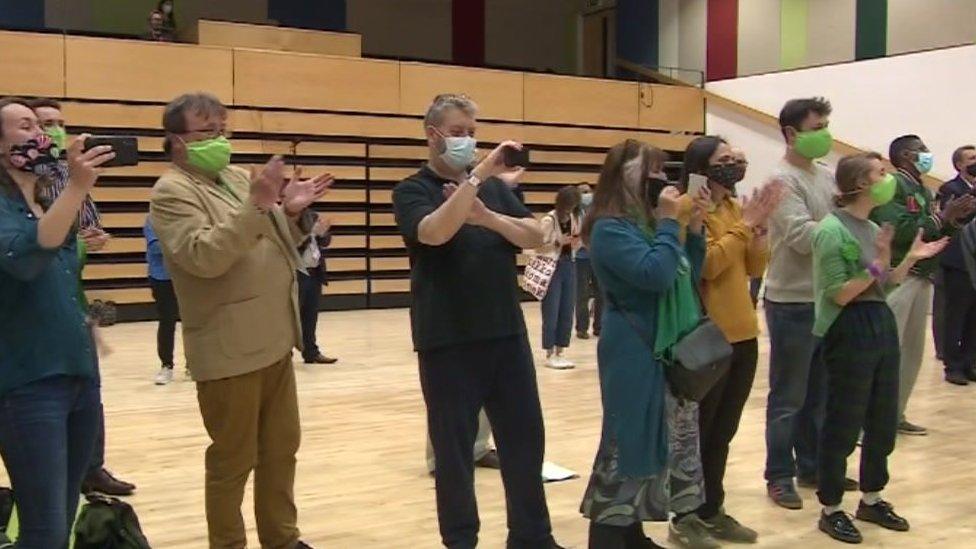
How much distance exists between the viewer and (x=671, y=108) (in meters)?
14.6

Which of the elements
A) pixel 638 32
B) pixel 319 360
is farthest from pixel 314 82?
pixel 638 32

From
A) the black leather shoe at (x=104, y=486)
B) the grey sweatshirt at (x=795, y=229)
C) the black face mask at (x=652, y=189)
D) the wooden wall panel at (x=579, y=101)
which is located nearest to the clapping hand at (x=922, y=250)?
the grey sweatshirt at (x=795, y=229)

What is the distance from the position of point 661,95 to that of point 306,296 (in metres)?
8.54

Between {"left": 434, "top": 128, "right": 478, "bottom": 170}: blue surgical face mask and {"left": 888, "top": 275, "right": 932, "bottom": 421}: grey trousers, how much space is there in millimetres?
2893

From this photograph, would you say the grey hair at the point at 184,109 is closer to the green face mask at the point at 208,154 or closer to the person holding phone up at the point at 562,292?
the green face mask at the point at 208,154

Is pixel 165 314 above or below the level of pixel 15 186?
below

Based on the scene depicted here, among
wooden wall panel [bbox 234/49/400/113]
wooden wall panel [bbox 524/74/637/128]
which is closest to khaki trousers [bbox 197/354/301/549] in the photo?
wooden wall panel [bbox 234/49/400/113]

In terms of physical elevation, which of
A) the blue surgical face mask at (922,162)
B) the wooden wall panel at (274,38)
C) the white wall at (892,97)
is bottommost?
the blue surgical face mask at (922,162)

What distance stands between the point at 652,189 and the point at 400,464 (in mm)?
2156

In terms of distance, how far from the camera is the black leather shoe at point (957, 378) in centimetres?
656

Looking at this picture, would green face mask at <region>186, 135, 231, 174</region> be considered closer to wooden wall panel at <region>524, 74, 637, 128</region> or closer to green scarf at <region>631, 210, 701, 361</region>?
green scarf at <region>631, 210, 701, 361</region>

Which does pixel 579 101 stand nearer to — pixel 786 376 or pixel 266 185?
pixel 786 376

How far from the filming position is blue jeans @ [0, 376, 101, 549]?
2.27 meters

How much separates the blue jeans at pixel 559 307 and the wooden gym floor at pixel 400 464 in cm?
34
